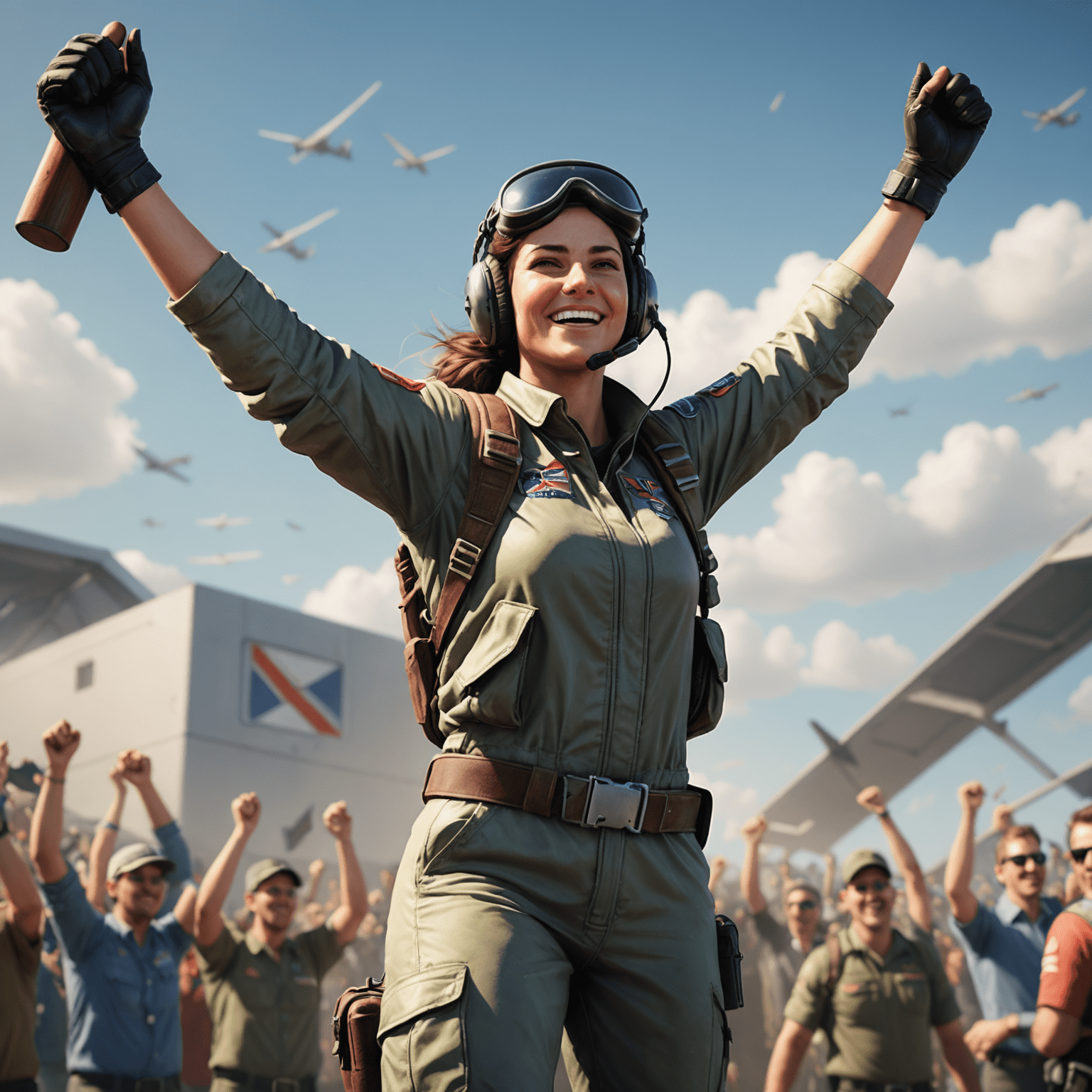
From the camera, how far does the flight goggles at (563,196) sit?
7.84 ft

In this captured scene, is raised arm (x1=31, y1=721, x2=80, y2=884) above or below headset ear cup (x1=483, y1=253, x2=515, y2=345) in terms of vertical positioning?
below

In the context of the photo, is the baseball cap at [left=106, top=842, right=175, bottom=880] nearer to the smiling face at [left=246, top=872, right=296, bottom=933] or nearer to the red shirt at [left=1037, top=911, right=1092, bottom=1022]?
the smiling face at [left=246, top=872, right=296, bottom=933]

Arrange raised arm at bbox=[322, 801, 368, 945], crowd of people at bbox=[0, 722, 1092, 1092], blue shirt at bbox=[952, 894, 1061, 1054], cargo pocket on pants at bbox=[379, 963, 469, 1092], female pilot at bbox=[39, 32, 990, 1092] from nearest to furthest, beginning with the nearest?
cargo pocket on pants at bbox=[379, 963, 469, 1092] < female pilot at bbox=[39, 32, 990, 1092] < crowd of people at bbox=[0, 722, 1092, 1092] < blue shirt at bbox=[952, 894, 1061, 1054] < raised arm at bbox=[322, 801, 368, 945]

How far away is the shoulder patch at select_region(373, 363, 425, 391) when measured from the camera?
2.22 metres

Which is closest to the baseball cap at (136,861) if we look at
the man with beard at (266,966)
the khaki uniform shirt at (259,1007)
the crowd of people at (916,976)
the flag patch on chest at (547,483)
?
the man with beard at (266,966)

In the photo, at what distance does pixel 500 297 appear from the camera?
2496 mm

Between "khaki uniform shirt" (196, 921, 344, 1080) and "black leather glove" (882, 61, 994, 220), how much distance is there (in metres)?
5.77

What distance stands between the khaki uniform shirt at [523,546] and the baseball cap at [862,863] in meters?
5.28

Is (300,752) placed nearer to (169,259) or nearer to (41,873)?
(41,873)

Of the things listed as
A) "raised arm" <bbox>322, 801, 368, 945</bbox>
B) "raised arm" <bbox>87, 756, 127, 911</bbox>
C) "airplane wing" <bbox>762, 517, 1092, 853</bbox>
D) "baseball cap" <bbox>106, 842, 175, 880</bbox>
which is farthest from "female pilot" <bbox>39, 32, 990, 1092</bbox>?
"airplane wing" <bbox>762, 517, 1092, 853</bbox>

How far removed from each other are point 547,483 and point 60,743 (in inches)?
158

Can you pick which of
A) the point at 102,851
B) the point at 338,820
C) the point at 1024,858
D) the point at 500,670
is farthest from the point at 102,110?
the point at 102,851

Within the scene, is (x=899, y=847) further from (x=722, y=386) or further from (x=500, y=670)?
(x=500, y=670)

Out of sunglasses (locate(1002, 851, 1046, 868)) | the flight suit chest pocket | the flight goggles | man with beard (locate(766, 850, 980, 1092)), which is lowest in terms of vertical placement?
man with beard (locate(766, 850, 980, 1092))
